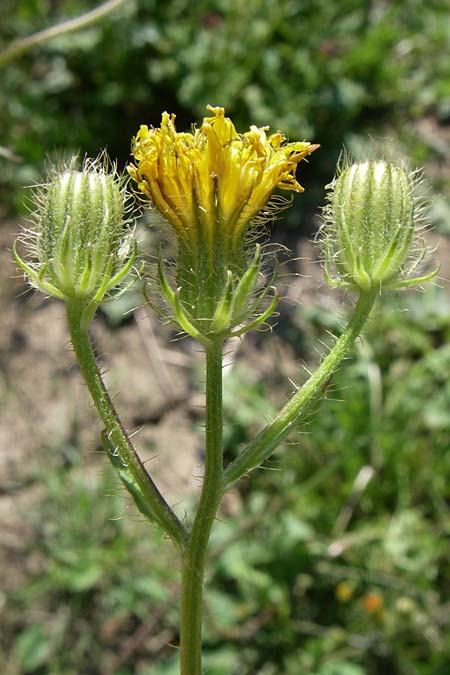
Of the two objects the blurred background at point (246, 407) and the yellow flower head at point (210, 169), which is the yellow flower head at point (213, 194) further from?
the blurred background at point (246, 407)

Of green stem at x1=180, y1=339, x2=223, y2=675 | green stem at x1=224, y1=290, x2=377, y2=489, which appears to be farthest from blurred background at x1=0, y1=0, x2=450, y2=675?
green stem at x1=180, y1=339, x2=223, y2=675

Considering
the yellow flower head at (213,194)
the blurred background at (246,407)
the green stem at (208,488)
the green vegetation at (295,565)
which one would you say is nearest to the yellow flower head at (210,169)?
the yellow flower head at (213,194)

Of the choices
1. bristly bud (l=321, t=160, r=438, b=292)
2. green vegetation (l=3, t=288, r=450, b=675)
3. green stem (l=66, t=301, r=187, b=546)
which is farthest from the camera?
green vegetation (l=3, t=288, r=450, b=675)

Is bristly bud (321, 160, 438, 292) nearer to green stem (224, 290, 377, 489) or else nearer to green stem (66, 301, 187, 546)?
green stem (224, 290, 377, 489)

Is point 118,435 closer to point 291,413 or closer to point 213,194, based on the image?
point 291,413

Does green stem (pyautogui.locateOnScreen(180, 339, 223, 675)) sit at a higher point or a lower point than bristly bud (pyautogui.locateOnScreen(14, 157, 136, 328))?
lower

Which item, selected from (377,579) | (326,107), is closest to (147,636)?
(377,579)

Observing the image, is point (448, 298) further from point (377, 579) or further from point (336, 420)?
point (377, 579)
